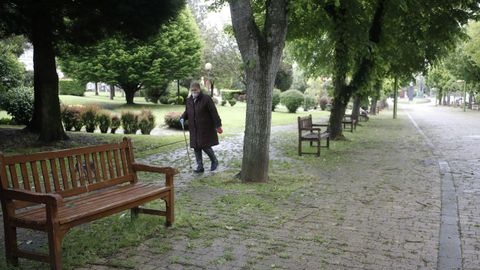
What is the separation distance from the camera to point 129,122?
1883 cm

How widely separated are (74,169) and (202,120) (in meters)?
4.48

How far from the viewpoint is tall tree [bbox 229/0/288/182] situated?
26.1ft

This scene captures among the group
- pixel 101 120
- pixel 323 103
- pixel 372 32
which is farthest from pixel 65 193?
pixel 323 103

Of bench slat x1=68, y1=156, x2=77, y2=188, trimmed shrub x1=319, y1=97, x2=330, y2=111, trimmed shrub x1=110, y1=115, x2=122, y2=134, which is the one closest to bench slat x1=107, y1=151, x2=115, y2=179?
bench slat x1=68, y1=156, x2=77, y2=188

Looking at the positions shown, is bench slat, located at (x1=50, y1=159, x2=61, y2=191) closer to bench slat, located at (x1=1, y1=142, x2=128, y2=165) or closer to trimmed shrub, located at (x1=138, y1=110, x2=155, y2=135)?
bench slat, located at (x1=1, y1=142, x2=128, y2=165)

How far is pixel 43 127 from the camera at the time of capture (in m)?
13.8

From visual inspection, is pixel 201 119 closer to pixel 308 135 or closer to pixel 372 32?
pixel 308 135

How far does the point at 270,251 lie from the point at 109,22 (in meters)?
10.4

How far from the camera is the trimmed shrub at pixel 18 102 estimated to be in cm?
1819

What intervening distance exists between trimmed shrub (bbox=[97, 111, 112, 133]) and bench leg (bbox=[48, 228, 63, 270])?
48.8 ft

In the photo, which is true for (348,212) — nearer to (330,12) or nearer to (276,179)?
(276,179)

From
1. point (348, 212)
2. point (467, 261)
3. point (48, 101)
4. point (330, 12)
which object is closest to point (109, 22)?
point (48, 101)

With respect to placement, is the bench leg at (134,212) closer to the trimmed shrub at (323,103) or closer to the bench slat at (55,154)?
the bench slat at (55,154)

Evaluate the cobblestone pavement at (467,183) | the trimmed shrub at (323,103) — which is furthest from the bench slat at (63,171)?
the trimmed shrub at (323,103)
